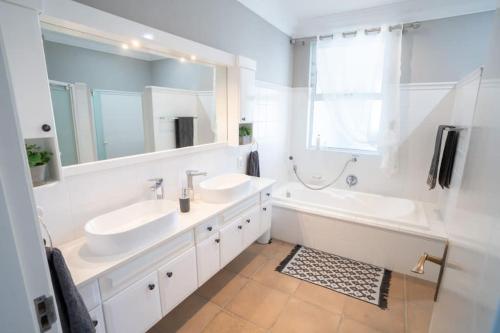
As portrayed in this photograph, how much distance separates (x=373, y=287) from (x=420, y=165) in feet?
5.50

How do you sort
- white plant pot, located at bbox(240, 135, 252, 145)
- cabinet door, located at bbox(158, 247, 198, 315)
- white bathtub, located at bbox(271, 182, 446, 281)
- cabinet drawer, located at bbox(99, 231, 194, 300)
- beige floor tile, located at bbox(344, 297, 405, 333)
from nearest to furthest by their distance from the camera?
cabinet drawer, located at bbox(99, 231, 194, 300) < cabinet door, located at bbox(158, 247, 198, 315) < beige floor tile, located at bbox(344, 297, 405, 333) < white bathtub, located at bbox(271, 182, 446, 281) < white plant pot, located at bbox(240, 135, 252, 145)

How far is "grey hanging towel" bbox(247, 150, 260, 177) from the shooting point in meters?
2.91

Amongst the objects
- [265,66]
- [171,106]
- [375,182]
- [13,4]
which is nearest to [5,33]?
[13,4]

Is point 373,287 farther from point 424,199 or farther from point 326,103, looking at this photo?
point 326,103

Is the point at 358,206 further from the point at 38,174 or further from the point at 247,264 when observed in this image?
the point at 38,174

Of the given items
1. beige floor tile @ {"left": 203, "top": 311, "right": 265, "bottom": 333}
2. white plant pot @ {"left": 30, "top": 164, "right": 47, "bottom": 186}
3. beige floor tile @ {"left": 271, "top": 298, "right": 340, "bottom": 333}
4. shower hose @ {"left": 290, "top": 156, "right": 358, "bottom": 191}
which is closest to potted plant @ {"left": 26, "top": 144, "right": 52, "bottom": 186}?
white plant pot @ {"left": 30, "top": 164, "right": 47, "bottom": 186}

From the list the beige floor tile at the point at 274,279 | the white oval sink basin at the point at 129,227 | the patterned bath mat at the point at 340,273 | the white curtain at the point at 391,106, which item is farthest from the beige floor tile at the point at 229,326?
the white curtain at the point at 391,106

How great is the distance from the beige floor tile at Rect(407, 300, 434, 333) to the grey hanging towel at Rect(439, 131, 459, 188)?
1.06 metres

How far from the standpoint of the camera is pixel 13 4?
3.14 feet

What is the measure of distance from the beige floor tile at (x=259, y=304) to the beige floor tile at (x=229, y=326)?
0.05 metres

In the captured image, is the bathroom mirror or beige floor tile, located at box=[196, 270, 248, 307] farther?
beige floor tile, located at box=[196, 270, 248, 307]

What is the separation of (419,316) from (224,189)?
182cm

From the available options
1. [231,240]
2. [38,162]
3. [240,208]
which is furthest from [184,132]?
[38,162]

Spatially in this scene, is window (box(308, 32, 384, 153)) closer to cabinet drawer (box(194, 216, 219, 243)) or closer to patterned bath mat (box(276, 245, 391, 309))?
patterned bath mat (box(276, 245, 391, 309))
